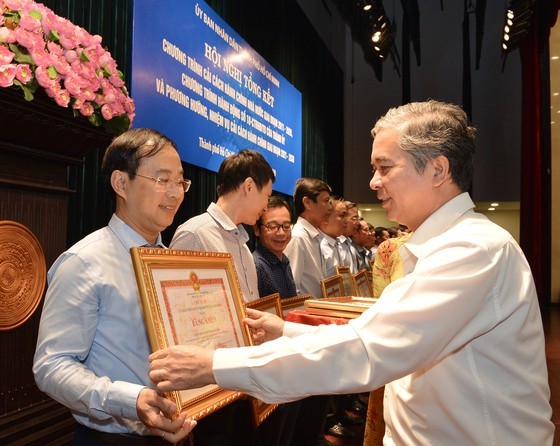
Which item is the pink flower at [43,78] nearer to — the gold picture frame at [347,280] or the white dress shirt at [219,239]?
the white dress shirt at [219,239]

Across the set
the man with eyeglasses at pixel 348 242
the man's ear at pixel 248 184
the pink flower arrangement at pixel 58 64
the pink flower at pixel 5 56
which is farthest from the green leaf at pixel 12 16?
the man with eyeglasses at pixel 348 242

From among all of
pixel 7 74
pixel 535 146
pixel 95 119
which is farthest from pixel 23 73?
Result: pixel 535 146

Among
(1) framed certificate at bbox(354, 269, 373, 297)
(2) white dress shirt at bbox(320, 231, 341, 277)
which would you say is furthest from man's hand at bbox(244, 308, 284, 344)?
(2) white dress shirt at bbox(320, 231, 341, 277)

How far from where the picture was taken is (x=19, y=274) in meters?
1.60

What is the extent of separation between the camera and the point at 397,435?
1.22 metres

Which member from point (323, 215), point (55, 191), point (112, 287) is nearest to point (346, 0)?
point (323, 215)

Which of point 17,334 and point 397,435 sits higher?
point 17,334

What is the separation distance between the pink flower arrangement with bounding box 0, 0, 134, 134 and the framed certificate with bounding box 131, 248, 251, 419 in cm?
70

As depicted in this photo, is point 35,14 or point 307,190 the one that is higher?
→ point 35,14

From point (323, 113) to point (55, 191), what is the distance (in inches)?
267

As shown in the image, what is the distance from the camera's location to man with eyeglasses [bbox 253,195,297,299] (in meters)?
2.53

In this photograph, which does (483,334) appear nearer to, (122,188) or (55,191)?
(122,188)

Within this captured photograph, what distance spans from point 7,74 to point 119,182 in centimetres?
42

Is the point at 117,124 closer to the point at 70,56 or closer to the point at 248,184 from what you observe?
the point at 70,56
